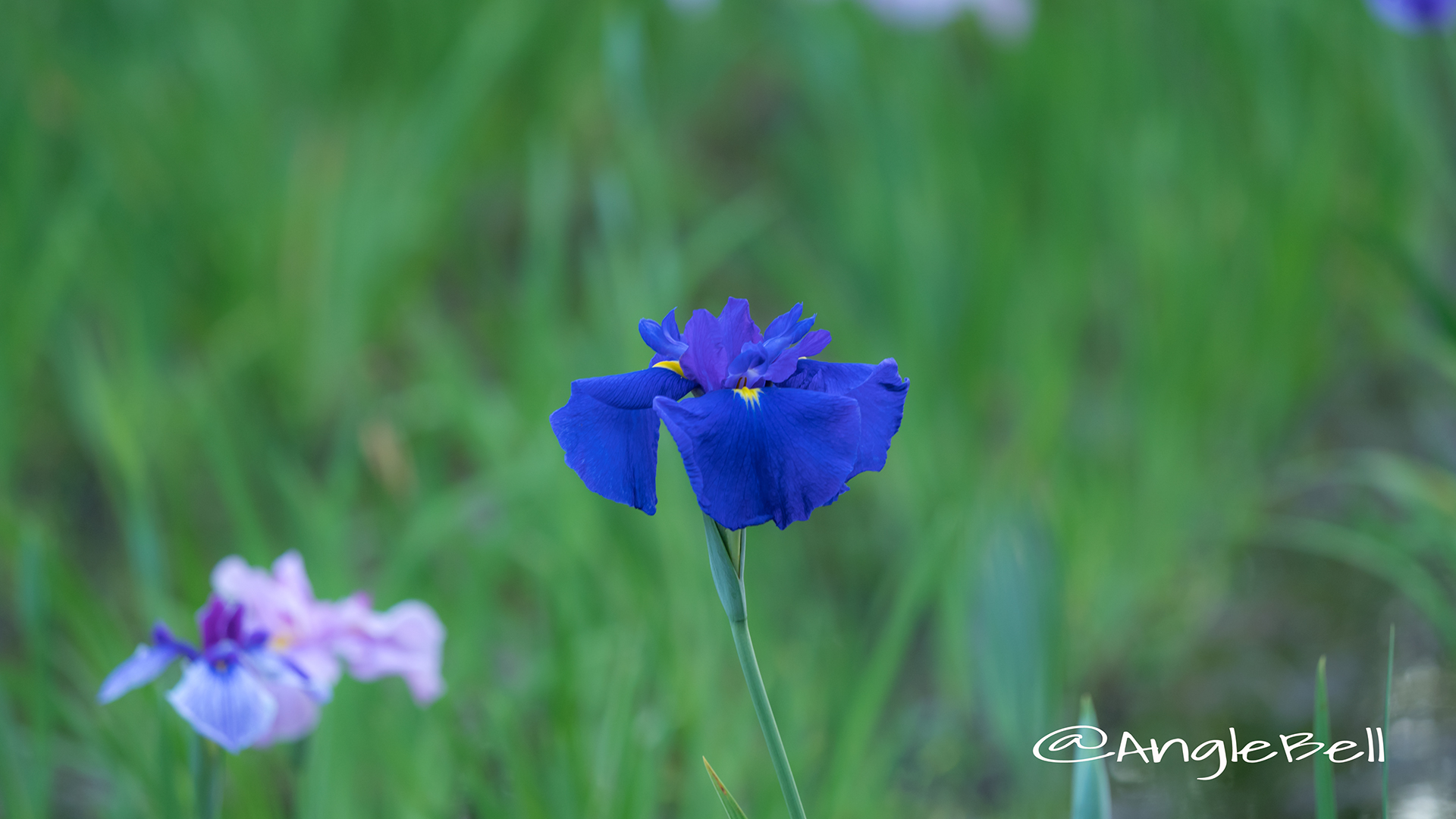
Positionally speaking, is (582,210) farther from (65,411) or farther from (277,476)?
(277,476)

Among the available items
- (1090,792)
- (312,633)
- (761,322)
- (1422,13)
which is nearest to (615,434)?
(1090,792)

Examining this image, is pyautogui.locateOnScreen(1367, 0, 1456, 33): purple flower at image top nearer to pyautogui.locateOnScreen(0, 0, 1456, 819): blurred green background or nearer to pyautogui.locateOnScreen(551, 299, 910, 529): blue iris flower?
pyautogui.locateOnScreen(0, 0, 1456, 819): blurred green background

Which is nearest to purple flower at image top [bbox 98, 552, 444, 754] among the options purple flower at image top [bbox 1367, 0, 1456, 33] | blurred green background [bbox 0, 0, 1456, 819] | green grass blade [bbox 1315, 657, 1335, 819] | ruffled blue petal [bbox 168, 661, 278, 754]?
ruffled blue petal [bbox 168, 661, 278, 754]

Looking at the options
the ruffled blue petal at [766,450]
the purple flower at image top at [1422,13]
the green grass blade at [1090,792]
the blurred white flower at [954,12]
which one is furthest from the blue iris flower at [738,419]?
the blurred white flower at [954,12]

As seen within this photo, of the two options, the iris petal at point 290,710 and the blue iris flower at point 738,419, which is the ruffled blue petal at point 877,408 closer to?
the blue iris flower at point 738,419

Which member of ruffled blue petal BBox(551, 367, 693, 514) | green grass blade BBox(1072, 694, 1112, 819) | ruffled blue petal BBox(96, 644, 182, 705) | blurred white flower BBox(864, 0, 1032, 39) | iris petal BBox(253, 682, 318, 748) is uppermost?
blurred white flower BBox(864, 0, 1032, 39)

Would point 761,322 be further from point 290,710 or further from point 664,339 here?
point 664,339
